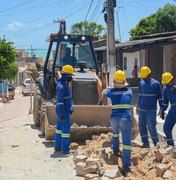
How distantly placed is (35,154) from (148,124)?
259cm

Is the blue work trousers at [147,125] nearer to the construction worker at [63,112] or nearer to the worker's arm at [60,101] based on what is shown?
the construction worker at [63,112]

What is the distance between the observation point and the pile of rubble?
7.44 m

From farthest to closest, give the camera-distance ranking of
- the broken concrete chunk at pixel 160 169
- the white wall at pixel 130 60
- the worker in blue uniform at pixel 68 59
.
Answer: the white wall at pixel 130 60 < the worker in blue uniform at pixel 68 59 < the broken concrete chunk at pixel 160 169

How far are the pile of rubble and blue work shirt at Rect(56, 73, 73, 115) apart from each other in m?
1.10

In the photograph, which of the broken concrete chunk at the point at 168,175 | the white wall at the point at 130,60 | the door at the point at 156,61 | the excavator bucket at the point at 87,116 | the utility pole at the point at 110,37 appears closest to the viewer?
the broken concrete chunk at the point at 168,175

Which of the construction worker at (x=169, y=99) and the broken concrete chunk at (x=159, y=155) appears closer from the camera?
the broken concrete chunk at (x=159, y=155)

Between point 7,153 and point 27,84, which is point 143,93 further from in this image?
point 27,84

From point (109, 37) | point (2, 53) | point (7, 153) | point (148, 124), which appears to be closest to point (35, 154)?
point (7, 153)

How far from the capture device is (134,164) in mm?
8352

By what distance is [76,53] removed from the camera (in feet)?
42.4

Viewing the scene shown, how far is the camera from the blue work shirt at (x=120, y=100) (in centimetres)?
816

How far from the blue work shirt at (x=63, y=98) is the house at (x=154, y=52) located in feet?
42.0

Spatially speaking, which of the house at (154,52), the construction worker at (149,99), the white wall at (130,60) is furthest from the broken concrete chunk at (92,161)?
the white wall at (130,60)

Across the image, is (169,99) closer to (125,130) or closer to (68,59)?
(125,130)
